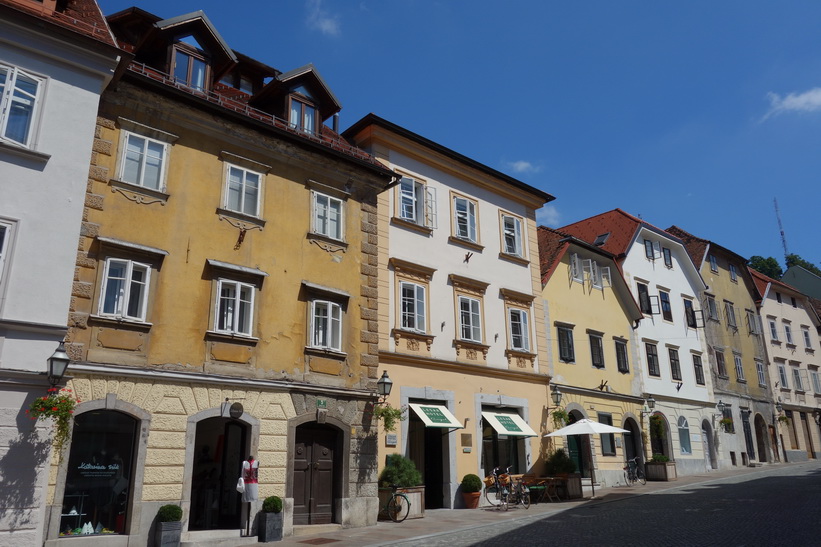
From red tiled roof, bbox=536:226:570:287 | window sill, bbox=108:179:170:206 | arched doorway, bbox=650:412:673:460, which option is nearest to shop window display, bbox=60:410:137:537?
window sill, bbox=108:179:170:206

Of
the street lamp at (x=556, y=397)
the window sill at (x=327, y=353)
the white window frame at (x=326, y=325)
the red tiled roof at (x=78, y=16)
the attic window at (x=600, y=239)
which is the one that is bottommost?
the street lamp at (x=556, y=397)

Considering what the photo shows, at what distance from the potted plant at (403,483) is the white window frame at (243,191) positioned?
740 cm

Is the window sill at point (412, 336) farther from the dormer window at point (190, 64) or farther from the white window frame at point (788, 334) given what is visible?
the white window frame at point (788, 334)

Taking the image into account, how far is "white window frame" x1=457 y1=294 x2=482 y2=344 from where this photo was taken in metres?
20.9

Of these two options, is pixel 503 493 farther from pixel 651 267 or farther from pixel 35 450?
pixel 651 267

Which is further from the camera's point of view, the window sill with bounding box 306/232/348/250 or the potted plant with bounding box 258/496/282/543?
the window sill with bounding box 306/232/348/250

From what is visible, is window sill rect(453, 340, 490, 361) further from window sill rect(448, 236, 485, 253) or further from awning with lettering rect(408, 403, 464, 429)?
window sill rect(448, 236, 485, 253)

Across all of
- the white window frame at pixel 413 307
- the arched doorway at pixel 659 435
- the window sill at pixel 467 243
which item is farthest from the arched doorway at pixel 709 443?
the white window frame at pixel 413 307

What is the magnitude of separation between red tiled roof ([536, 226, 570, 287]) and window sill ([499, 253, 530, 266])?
150cm

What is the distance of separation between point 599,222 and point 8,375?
94.8 ft

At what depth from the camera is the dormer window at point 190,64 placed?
1559cm

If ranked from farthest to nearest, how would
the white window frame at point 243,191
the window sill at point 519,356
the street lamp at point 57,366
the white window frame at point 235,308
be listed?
1. the window sill at point 519,356
2. the white window frame at point 243,191
3. the white window frame at point 235,308
4. the street lamp at point 57,366

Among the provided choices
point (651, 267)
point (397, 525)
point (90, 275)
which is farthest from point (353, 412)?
point (651, 267)

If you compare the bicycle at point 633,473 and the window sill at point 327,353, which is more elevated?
the window sill at point 327,353
